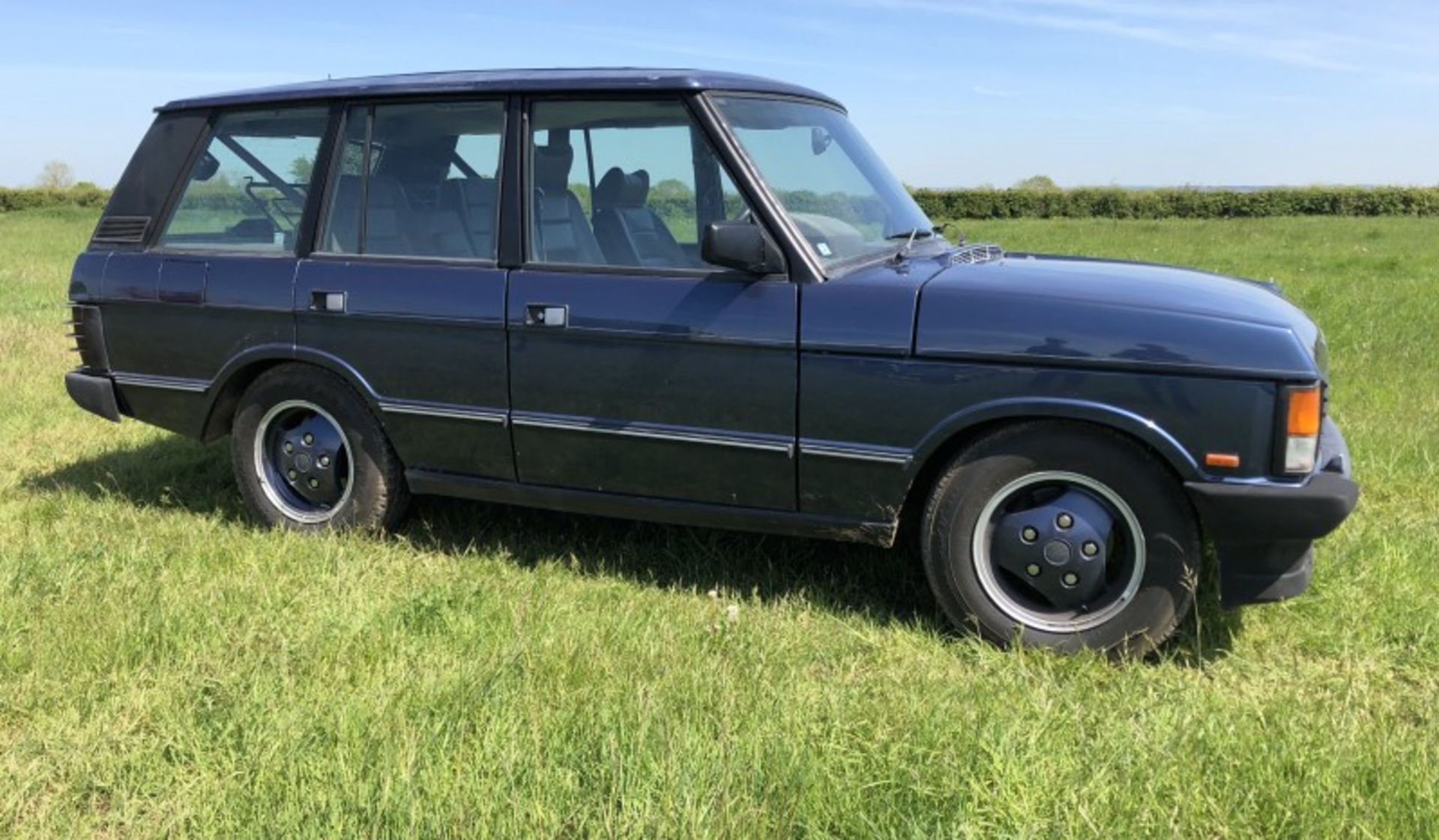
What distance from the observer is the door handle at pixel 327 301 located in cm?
432

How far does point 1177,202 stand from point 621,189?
135ft

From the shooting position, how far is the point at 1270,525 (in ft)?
10.4

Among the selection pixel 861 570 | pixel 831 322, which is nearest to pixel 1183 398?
pixel 831 322

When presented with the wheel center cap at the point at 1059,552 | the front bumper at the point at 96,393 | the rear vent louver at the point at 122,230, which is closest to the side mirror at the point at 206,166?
the rear vent louver at the point at 122,230

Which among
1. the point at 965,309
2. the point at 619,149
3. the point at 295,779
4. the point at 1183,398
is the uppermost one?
the point at 619,149

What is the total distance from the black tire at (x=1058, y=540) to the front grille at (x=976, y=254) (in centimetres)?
88

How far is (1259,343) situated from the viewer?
313cm

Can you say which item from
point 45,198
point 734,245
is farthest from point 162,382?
point 45,198

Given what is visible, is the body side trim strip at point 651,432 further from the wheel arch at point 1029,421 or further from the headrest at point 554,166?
the headrest at point 554,166

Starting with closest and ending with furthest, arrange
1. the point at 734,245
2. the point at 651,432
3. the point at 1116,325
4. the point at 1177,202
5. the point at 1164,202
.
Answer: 1. the point at 1116,325
2. the point at 734,245
3. the point at 651,432
4. the point at 1177,202
5. the point at 1164,202

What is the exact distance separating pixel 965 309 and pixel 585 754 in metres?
1.78

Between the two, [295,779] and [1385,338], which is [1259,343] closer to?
[295,779]

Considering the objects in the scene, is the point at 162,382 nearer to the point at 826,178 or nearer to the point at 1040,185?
the point at 826,178

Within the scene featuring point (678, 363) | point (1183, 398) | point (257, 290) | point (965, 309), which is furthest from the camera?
point (257, 290)
